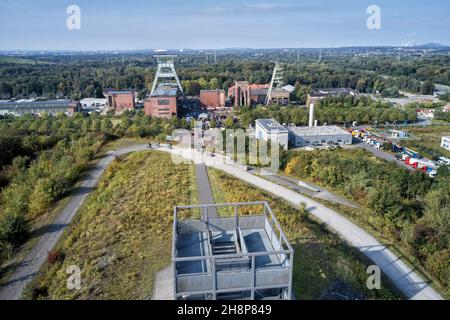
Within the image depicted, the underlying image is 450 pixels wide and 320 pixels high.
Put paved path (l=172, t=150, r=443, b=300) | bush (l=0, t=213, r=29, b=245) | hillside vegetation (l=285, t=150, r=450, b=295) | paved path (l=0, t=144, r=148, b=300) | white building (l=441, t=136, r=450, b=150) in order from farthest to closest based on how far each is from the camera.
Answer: white building (l=441, t=136, r=450, b=150)
hillside vegetation (l=285, t=150, r=450, b=295)
bush (l=0, t=213, r=29, b=245)
paved path (l=172, t=150, r=443, b=300)
paved path (l=0, t=144, r=148, b=300)

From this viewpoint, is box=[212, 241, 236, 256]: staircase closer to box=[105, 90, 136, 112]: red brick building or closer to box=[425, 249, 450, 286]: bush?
box=[425, 249, 450, 286]: bush

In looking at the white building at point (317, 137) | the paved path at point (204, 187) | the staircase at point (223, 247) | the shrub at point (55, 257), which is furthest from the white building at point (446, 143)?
the shrub at point (55, 257)

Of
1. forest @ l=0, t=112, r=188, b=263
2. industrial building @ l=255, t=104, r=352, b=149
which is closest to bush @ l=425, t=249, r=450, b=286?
forest @ l=0, t=112, r=188, b=263

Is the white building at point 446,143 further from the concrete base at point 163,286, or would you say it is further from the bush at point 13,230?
the bush at point 13,230

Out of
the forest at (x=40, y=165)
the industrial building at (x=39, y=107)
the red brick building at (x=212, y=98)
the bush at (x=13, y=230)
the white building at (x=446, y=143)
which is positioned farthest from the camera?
the red brick building at (x=212, y=98)

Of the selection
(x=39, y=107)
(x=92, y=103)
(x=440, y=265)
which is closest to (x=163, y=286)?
(x=440, y=265)

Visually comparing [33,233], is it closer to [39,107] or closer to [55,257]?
[55,257]

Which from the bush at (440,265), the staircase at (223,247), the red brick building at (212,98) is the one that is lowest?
the bush at (440,265)
